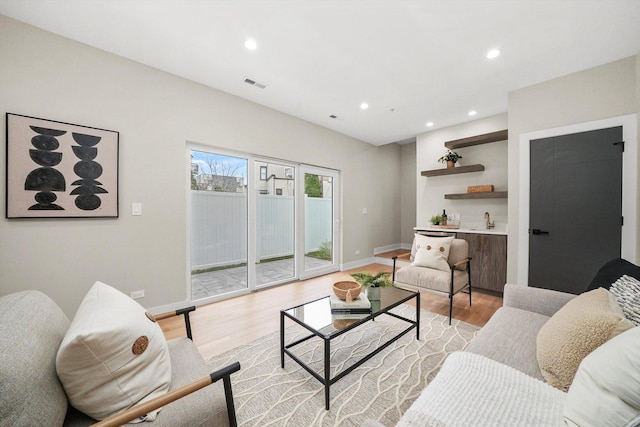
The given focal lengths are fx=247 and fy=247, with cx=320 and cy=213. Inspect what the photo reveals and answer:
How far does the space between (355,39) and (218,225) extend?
271 centimetres

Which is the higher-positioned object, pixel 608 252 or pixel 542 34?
pixel 542 34

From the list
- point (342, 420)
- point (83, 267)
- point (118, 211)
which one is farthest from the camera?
point (118, 211)

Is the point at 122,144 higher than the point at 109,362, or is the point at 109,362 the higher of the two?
the point at 122,144

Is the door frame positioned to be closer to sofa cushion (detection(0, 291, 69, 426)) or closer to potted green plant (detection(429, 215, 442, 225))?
potted green plant (detection(429, 215, 442, 225))

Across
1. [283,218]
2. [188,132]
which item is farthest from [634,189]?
[188,132]

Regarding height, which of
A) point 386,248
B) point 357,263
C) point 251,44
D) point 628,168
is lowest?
point 357,263

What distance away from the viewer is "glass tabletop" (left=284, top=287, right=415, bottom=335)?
171cm

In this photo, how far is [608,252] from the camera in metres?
2.70

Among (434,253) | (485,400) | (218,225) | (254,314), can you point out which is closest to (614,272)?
(485,400)

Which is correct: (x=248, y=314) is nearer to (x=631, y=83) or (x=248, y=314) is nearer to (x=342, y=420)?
Answer: (x=342, y=420)

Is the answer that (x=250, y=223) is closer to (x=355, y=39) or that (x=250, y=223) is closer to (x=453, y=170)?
(x=355, y=39)

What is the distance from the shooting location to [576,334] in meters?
1.05

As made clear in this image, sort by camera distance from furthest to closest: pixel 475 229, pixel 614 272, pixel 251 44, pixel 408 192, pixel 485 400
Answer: pixel 408 192, pixel 475 229, pixel 251 44, pixel 614 272, pixel 485 400

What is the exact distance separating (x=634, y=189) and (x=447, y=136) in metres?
2.54
